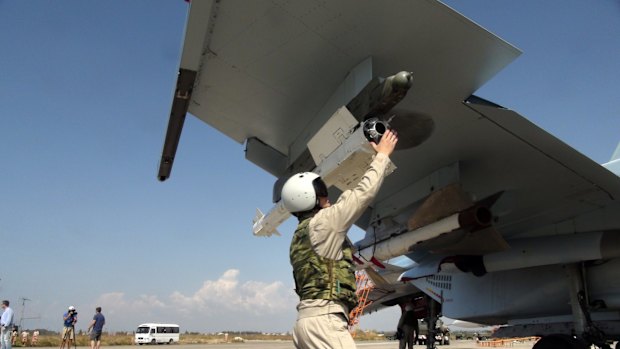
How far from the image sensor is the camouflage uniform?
2.30 m

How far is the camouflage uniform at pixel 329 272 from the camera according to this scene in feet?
7.54

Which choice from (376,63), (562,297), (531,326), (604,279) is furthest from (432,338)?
(376,63)

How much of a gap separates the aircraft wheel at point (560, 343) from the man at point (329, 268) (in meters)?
8.15

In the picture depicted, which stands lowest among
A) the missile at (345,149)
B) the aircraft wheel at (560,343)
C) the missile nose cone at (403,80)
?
the aircraft wheel at (560,343)

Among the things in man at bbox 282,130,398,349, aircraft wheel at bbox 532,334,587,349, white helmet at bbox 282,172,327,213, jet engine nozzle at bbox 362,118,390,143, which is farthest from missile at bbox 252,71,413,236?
aircraft wheel at bbox 532,334,587,349

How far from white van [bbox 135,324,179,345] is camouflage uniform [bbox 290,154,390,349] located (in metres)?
33.6

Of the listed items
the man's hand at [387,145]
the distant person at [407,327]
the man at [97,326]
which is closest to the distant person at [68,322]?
the man at [97,326]

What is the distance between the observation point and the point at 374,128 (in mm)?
5785

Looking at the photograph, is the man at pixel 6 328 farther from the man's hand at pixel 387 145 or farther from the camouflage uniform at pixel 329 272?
the man's hand at pixel 387 145

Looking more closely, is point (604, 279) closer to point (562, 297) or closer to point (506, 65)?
point (562, 297)

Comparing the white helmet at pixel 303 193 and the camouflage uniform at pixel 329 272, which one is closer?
the camouflage uniform at pixel 329 272

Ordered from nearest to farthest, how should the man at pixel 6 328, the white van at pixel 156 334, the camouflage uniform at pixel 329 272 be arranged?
the camouflage uniform at pixel 329 272 < the man at pixel 6 328 < the white van at pixel 156 334

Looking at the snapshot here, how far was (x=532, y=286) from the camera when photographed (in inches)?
412

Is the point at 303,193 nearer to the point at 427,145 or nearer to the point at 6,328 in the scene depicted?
the point at 427,145
